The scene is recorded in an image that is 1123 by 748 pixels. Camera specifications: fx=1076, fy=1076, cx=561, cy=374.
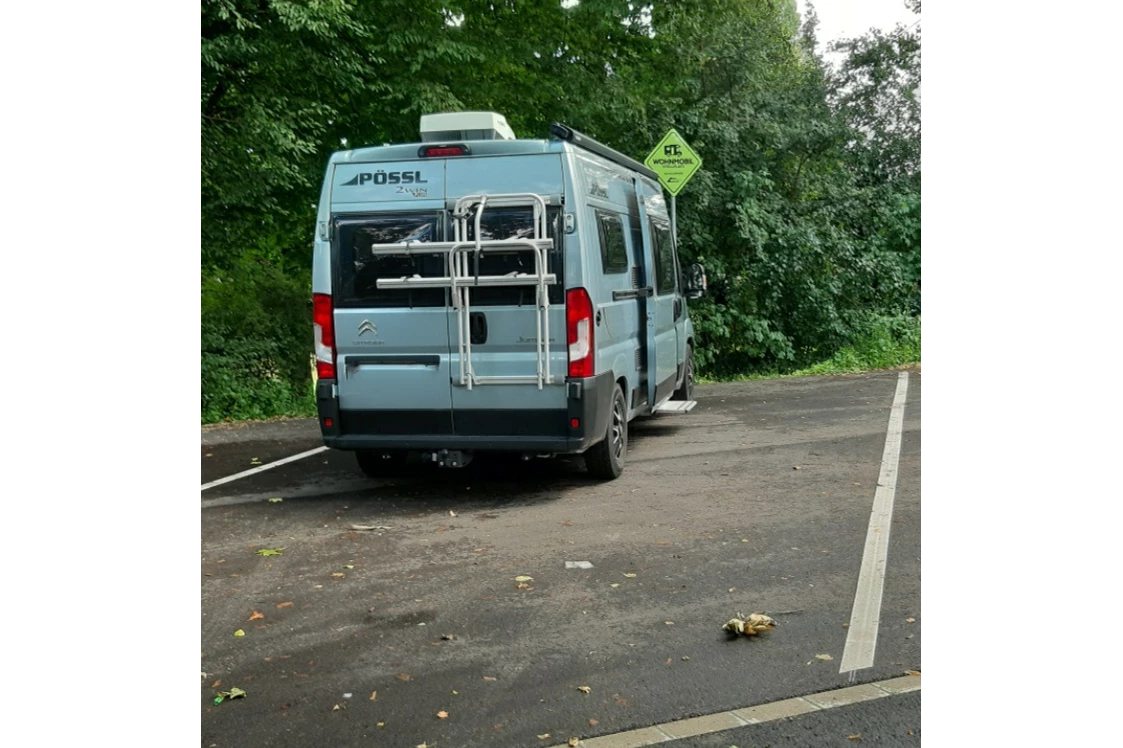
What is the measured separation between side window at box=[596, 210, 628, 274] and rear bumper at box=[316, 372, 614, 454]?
0.98 meters

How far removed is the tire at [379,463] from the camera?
9.05 meters

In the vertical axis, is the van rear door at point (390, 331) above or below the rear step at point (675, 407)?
above

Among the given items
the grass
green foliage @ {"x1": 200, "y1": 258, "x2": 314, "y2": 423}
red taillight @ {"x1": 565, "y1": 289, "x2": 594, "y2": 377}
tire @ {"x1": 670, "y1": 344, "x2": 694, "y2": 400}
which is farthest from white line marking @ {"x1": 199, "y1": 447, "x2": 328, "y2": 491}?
the grass

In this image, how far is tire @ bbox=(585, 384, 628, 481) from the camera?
8.52 meters

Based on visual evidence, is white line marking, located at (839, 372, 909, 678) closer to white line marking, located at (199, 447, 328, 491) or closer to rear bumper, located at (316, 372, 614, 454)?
rear bumper, located at (316, 372, 614, 454)

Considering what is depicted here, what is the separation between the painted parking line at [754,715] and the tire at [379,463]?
5.36 metres

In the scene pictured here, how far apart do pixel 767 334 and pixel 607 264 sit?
11226mm

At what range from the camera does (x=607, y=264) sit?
8.45m

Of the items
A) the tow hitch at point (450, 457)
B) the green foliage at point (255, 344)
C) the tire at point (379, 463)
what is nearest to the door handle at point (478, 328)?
the tow hitch at point (450, 457)

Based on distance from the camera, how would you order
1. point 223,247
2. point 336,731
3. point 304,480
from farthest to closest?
point 223,247 < point 304,480 < point 336,731

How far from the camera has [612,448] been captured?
8.66m

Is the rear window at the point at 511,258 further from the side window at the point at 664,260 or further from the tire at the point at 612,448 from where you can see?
the side window at the point at 664,260
